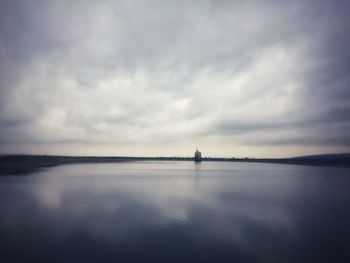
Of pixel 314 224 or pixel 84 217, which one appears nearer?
pixel 314 224

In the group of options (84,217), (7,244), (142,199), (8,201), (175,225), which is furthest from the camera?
(142,199)

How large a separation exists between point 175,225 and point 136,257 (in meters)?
6.66

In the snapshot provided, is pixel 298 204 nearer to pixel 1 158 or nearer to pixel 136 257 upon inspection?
pixel 136 257

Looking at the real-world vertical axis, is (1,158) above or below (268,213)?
above

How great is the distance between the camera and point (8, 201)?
2784 cm

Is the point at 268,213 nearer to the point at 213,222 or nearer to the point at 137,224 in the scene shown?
the point at 213,222

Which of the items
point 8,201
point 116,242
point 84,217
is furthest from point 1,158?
point 116,242

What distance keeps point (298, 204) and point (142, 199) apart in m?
18.3

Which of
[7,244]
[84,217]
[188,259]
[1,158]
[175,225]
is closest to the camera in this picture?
[188,259]

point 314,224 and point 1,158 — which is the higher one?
point 1,158

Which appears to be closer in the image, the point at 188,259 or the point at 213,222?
the point at 188,259

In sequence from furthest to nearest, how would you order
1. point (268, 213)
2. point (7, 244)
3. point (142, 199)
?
point (142, 199)
point (268, 213)
point (7, 244)

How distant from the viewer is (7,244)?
14.7 m

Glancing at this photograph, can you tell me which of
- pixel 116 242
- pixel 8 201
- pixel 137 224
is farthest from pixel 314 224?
pixel 8 201
